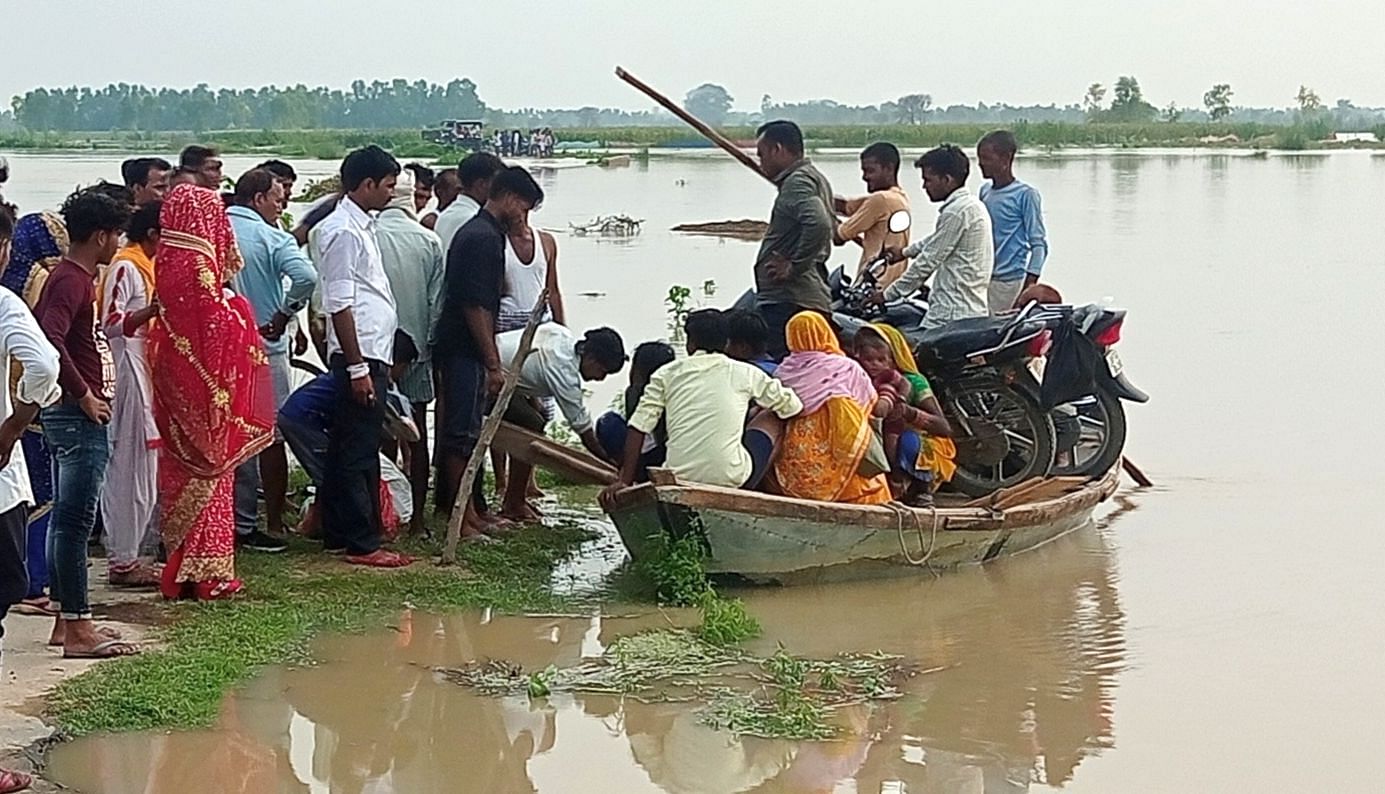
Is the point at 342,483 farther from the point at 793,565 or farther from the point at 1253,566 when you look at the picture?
the point at 1253,566

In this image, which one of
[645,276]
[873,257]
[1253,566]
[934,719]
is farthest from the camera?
[645,276]

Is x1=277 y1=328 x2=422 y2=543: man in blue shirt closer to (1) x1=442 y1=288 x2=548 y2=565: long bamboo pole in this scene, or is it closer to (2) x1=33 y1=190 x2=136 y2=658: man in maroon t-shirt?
(1) x1=442 y1=288 x2=548 y2=565: long bamboo pole

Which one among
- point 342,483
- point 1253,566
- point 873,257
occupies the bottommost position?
point 1253,566

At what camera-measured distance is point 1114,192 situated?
38781mm

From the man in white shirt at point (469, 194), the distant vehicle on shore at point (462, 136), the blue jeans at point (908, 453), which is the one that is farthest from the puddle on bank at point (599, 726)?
the distant vehicle on shore at point (462, 136)

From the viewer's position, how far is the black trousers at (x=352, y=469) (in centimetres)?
679

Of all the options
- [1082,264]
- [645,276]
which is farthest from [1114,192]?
[645,276]

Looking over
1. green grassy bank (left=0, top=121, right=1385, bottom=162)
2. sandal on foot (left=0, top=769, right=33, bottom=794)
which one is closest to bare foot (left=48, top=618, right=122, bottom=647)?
sandal on foot (left=0, top=769, right=33, bottom=794)

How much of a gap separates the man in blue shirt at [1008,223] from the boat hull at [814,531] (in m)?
1.64

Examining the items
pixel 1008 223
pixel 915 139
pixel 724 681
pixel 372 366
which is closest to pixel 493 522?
pixel 372 366

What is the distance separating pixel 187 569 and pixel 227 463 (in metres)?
0.44

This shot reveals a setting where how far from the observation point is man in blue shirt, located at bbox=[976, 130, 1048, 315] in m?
8.91

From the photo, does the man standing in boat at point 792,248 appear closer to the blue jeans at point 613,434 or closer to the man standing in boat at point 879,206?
the blue jeans at point 613,434

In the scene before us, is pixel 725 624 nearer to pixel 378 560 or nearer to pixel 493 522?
pixel 378 560
